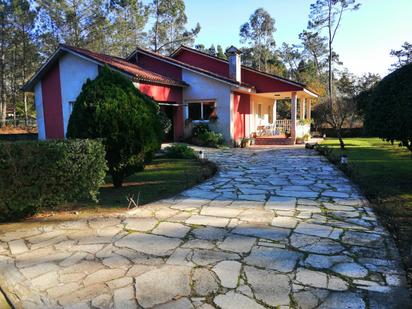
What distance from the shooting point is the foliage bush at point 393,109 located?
22.8 feet

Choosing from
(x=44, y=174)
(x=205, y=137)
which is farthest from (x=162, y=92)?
(x=44, y=174)

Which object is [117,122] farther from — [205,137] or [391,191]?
[205,137]

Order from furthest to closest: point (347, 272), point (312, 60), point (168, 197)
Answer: point (312, 60) < point (168, 197) < point (347, 272)

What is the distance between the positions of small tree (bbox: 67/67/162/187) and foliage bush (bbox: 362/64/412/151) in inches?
201

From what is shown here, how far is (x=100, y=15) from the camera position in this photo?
3728 centimetres

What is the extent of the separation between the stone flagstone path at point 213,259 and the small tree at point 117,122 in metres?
1.72

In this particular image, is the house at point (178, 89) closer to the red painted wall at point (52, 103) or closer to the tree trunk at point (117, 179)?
the red painted wall at point (52, 103)

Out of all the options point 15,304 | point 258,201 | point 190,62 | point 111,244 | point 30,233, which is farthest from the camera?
point 190,62

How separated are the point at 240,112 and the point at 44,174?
1564cm

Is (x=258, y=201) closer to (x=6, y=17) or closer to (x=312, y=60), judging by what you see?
(x=6, y=17)

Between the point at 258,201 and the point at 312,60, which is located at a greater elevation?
the point at 312,60

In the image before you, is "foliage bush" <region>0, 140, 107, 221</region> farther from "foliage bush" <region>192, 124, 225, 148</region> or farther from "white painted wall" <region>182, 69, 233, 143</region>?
"white painted wall" <region>182, 69, 233, 143</region>

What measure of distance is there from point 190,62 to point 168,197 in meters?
18.1

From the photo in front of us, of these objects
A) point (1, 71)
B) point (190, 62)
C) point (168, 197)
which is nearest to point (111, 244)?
point (168, 197)
